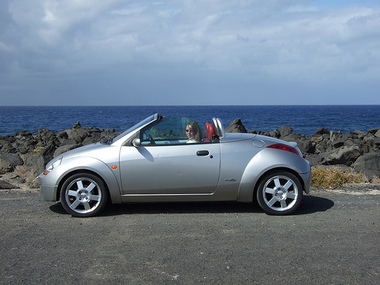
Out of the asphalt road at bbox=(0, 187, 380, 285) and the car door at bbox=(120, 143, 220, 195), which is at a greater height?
the car door at bbox=(120, 143, 220, 195)

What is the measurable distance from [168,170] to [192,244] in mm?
1478

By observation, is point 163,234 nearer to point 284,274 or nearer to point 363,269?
point 284,274

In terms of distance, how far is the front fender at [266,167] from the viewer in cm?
651

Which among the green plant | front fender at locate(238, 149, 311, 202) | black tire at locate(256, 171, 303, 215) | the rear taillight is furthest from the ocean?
black tire at locate(256, 171, 303, 215)

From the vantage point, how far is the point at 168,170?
6449 millimetres

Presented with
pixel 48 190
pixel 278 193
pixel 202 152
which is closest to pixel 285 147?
pixel 278 193

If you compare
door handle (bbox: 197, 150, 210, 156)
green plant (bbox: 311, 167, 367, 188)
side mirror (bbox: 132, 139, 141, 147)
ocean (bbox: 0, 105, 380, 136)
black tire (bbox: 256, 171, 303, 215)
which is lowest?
ocean (bbox: 0, 105, 380, 136)

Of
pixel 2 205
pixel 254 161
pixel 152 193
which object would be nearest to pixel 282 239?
pixel 254 161

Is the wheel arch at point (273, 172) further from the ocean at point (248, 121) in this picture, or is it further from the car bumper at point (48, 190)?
the ocean at point (248, 121)

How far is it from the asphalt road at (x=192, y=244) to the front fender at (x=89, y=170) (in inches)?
17.1

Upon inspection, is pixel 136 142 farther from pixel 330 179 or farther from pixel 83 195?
pixel 330 179

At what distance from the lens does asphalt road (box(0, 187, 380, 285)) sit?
4.31 m

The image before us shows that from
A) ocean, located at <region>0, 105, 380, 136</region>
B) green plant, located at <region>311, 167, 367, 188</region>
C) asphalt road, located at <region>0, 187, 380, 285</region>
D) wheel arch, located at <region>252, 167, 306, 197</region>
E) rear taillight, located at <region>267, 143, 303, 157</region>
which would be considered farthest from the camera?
ocean, located at <region>0, 105, 380, 136</region>

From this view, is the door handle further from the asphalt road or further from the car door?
the asphalt road
